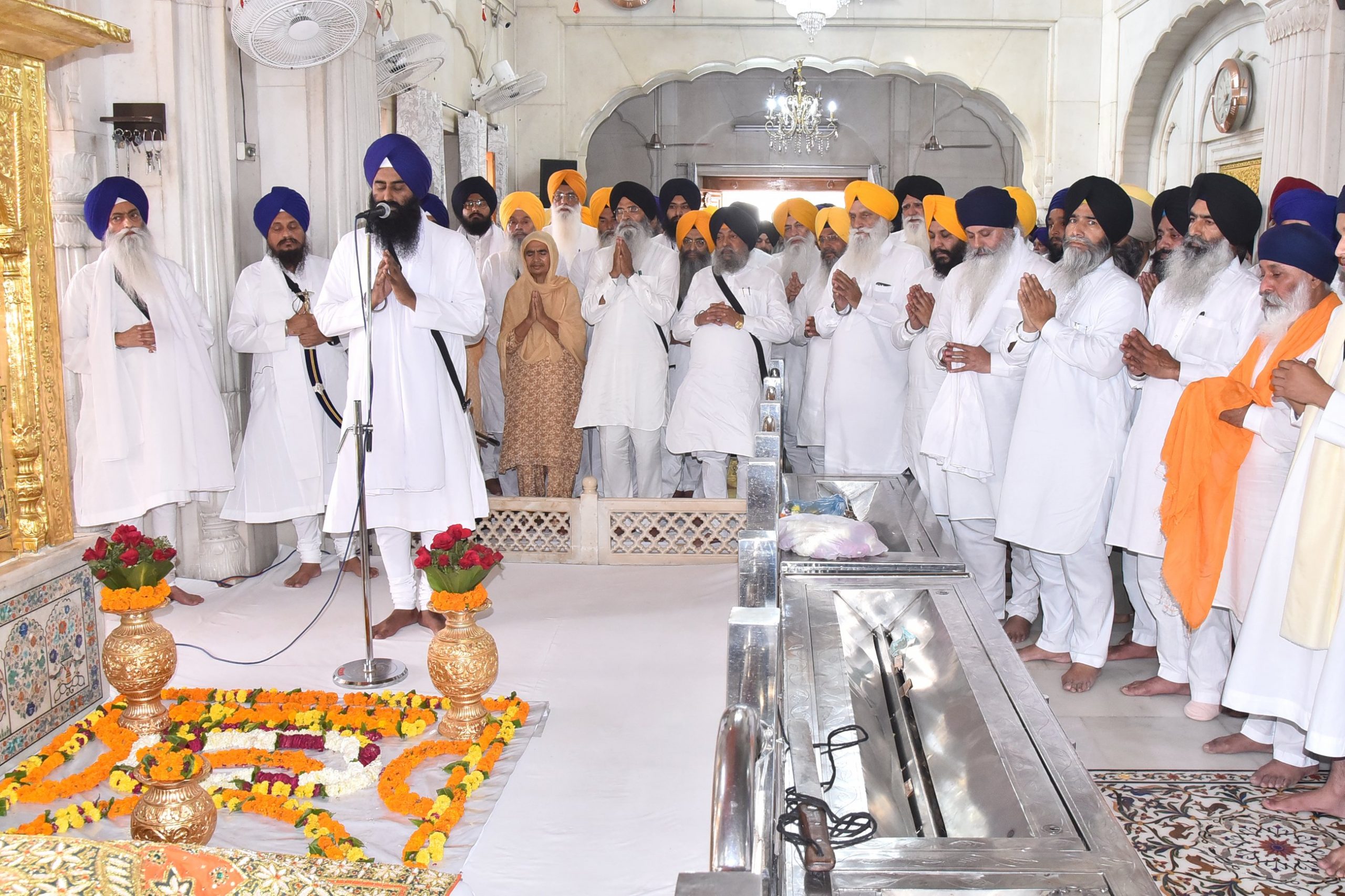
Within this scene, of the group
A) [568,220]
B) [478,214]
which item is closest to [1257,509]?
[568,220]

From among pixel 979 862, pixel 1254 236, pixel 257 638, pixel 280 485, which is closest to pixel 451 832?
pixel 979 862

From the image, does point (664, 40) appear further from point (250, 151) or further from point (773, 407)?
point (773, 407)

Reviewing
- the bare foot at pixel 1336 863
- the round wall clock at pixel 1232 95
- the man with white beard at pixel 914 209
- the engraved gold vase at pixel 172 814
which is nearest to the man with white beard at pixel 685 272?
the man with white beard at pixel 914 209

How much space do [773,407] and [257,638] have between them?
76.9 inches

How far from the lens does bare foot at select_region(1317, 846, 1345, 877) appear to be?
7.79 feet

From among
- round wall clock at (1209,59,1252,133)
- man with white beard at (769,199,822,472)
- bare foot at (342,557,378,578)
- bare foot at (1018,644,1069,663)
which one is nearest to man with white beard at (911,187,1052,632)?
bare foot at (1018,644,1069,663)

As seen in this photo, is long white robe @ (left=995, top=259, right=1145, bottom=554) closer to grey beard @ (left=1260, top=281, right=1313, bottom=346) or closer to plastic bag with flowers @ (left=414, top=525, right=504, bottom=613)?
grey beard @ (left=1260, top=281, right=1313, bottom=346)

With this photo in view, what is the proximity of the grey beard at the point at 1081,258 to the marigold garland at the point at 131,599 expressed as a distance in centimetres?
288

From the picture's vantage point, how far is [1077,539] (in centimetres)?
356

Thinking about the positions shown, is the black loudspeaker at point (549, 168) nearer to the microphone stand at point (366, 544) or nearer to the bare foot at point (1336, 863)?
the microphone stand at point (366, 544)

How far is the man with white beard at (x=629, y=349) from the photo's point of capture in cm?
513

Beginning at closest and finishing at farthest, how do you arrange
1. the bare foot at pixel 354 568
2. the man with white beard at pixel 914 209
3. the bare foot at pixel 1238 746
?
the bare foot at pixel 1238 746
the bare foot at pixel 354 568
the man with white beard at pixel 914 209

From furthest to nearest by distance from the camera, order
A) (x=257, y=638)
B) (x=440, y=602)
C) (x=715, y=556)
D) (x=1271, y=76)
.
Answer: (x=1271, y=76) → (x=715, y=556) → (x=257, y=638) → (x=440, y=602)

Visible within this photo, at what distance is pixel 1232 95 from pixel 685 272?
205 inches
